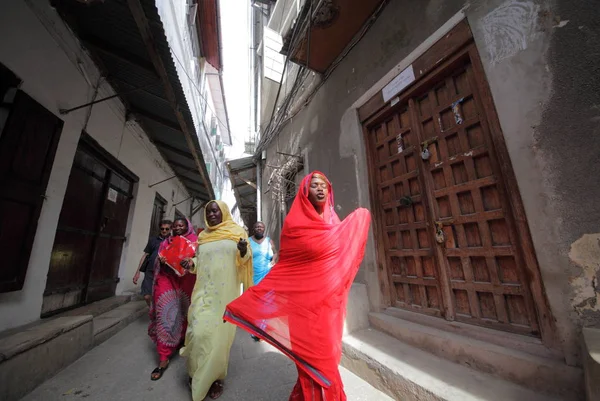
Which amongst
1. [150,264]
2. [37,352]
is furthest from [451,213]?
[150,264]

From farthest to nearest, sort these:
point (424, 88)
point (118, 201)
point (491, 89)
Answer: point (118, 201), point (424, 88), point (491, 89)

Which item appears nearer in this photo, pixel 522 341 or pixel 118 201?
pixel 522 341

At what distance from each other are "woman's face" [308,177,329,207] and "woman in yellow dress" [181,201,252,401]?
846 millimetres

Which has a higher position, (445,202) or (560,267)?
(445,202)

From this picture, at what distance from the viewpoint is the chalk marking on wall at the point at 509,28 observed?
5.62 feet

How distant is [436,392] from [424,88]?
2.67 meters

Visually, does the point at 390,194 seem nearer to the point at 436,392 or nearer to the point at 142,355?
the point at 436,392

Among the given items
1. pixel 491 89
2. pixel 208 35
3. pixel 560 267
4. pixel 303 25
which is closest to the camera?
pixel 560 267

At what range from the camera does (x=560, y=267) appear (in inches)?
58.4

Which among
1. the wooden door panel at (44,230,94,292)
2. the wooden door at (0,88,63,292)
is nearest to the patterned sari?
the wooden door at (0,88,63,292)

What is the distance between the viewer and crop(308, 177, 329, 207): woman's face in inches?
73.4

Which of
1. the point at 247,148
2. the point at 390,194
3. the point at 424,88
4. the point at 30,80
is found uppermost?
the point at 247,148

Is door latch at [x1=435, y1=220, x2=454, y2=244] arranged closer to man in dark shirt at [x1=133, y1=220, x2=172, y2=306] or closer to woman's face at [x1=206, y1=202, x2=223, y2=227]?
woman's face at [x1=206, y1=202, x2=223, y2=227]

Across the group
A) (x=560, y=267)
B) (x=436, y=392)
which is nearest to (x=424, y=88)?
(x=560, y=267)
